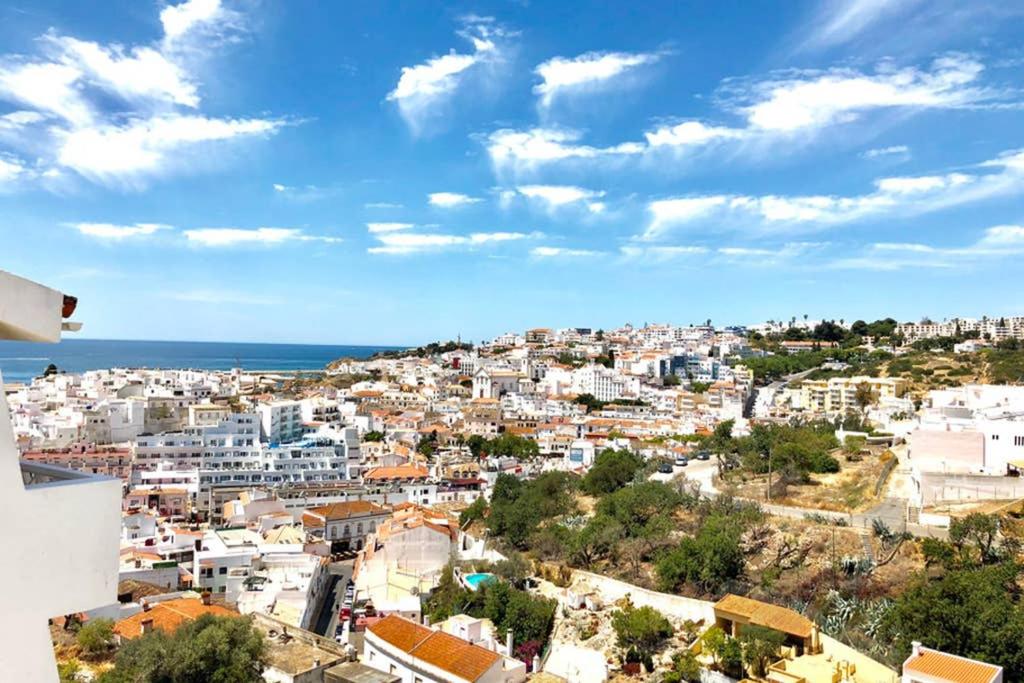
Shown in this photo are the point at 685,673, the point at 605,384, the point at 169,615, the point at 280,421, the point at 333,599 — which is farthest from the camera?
the point at 605,384

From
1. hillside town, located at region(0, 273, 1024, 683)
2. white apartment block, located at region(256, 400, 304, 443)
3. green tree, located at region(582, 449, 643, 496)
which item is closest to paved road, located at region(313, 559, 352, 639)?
hillside town, located at region(0, 273, 1024, 683)

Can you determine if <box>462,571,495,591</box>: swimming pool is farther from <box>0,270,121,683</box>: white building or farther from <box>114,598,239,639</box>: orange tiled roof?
<box>0,270,121,683</box>: white building

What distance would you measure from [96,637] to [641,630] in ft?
31.6

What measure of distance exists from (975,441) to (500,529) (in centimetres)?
1432

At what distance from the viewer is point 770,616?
13070 mm

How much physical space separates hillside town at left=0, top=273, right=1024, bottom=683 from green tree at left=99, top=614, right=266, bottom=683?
21 cm

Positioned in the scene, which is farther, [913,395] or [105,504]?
[913,395]

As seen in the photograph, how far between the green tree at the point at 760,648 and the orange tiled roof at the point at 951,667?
2188 mm

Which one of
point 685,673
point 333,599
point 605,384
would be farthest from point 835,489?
point 605,384

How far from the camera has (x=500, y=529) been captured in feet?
73.7

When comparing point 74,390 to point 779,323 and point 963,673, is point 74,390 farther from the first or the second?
point 779,323

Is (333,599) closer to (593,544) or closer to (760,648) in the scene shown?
(593,544)

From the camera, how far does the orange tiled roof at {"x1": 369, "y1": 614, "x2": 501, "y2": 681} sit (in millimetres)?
12010

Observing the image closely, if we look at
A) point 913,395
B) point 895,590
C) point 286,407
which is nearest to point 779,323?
point 913,395
